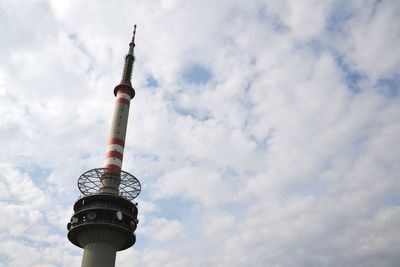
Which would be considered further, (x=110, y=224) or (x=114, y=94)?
(x=114, y=94)

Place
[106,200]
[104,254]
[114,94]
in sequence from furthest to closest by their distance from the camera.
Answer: [114,94] → [106,200] → [104,254]

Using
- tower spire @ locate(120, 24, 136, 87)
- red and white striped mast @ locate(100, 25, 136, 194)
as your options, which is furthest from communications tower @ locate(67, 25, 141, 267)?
tower spire @ locate(120, 24, 136, 87)

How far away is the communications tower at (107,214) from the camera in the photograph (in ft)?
224

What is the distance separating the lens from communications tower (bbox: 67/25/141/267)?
68.3 metres

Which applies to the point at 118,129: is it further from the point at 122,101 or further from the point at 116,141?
the point at 122,101

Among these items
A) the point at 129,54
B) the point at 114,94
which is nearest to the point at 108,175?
the point at 114,94

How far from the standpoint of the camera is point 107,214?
2771 inches

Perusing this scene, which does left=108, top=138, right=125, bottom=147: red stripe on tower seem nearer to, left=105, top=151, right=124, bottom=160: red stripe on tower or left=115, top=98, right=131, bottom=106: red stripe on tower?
left=105, top=151, right=124, bottom=160: red stripe on tower

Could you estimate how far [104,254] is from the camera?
6694 centimetres

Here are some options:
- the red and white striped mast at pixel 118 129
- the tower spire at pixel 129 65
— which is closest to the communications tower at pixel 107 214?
the red and white striped mast at pixel 118 129

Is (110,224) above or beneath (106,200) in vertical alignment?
beneath

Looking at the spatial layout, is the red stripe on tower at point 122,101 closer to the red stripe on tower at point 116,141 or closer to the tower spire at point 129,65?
the tower spire at point 129,65

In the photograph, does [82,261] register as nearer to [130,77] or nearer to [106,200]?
[106,200]

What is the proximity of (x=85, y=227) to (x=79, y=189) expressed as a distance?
27.6 feet
